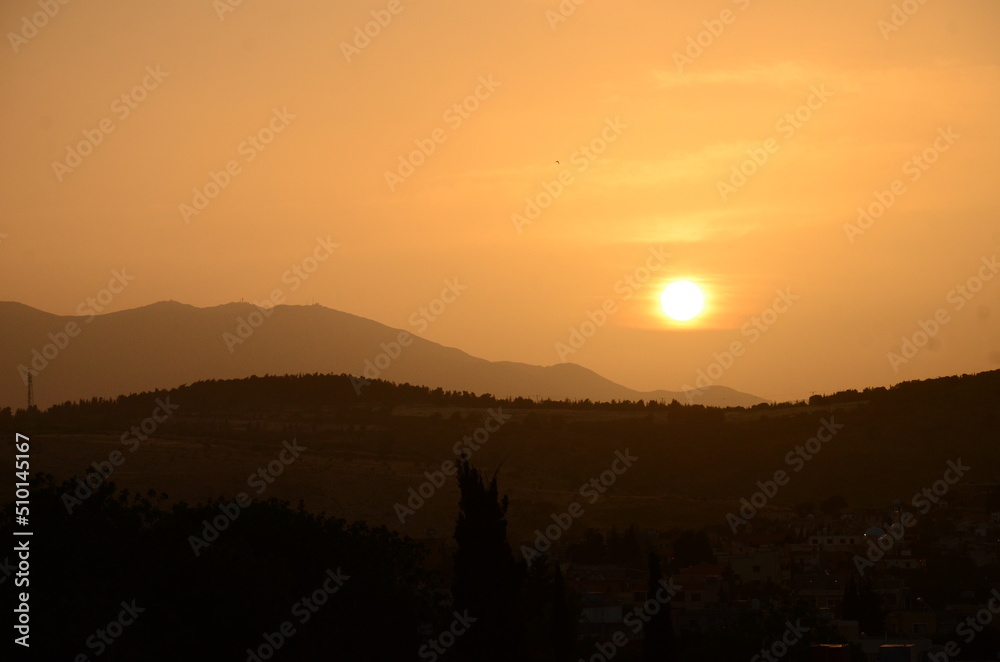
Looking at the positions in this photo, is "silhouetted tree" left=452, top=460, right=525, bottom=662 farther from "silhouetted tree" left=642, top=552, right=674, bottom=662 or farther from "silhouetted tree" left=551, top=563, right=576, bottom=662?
"silhouetted tree" left=551, top=563, right=576, bottom=662

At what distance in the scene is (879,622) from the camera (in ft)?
151

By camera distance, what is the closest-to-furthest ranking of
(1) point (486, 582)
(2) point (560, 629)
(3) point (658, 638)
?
(1) point (486, 582) → (3) point (658, 638) → (2) point (560, 629)

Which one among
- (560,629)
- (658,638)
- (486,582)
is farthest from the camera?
(560,629)

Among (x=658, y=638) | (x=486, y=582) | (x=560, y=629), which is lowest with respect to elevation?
(x=658, y=638)

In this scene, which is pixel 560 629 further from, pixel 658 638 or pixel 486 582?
pixel 486 582

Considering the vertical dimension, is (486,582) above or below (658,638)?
above

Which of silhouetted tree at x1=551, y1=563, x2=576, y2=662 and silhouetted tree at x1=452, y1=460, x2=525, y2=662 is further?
Result: silhouetted tree at x1=551, y1=563, x2=576, y2=662

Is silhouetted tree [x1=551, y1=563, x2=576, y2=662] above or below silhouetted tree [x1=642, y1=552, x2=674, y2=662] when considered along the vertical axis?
above

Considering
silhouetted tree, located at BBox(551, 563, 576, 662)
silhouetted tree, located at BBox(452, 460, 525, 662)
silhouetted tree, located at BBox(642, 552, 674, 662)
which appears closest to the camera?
silhouetted tree, located at BBox(452, 460, 525, 662)

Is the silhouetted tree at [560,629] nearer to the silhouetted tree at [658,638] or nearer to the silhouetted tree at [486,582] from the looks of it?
the silhouetted tree at [658,638]

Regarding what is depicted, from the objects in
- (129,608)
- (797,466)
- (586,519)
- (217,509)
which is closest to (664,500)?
(586,519)

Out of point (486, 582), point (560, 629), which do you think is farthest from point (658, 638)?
point (486, 582)

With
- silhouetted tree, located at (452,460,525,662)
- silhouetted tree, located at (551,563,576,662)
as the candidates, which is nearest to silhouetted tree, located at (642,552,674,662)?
silhouetted tree, located at (551,563,576,662)

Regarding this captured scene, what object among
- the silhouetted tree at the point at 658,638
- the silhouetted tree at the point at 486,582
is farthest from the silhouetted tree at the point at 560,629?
the silhouetted tree at the point at 486,582
